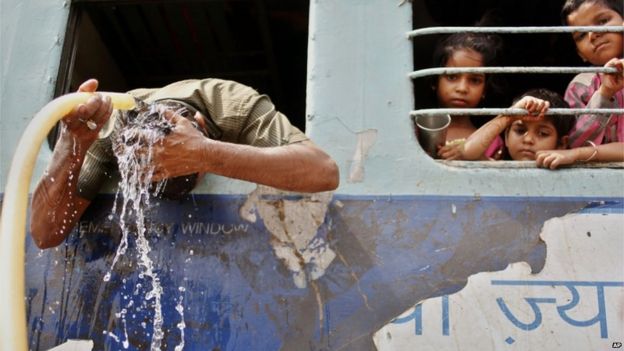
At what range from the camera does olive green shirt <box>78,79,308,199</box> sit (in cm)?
219

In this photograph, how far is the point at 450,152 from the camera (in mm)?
2355

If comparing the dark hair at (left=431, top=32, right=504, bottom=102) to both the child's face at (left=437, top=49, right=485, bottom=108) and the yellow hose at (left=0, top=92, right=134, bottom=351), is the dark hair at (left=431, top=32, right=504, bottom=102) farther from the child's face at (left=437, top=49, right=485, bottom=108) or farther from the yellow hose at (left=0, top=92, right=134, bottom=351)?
the yellow hose at (left=0, top=92, right=134, bottom=351)

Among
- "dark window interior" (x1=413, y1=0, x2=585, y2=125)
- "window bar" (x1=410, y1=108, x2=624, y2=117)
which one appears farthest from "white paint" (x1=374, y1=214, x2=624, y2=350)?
"dark window interior" (x1=413, y1=0, x2=585, y2=125)

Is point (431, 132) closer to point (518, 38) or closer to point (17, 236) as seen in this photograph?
point (17, 236)

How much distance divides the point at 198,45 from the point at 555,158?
6.68 feet

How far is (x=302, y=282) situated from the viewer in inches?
84.0

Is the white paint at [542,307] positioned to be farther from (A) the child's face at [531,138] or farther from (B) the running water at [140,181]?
(B) the running water at [140,181]

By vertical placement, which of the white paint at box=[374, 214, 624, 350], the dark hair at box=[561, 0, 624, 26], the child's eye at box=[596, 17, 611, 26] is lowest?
the white paint at box=[374, 214, 624, 350]

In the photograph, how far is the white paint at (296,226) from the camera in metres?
2.16

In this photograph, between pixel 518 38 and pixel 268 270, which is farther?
pixel 518 38

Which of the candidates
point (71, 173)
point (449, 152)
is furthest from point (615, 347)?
point (71, 173)

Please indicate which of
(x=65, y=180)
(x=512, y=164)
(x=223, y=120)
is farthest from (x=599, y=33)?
(x=65, y=180)

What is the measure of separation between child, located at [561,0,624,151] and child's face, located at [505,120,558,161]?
84mm

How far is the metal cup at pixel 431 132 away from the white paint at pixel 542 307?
0.44 m
